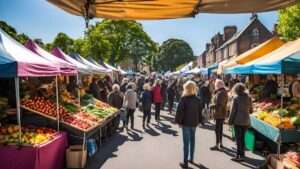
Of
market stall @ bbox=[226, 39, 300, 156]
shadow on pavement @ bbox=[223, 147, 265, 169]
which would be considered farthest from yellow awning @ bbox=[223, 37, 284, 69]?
shadow on pavement @ bbox=[223, 147, 265, 169]

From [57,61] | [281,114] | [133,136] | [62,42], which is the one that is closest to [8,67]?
[57,61]

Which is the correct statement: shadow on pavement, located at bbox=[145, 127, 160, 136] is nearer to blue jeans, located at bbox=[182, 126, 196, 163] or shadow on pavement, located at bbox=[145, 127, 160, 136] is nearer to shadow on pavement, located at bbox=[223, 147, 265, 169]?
shadow on pavement, located at bbox=[223, 147, 265, 169]

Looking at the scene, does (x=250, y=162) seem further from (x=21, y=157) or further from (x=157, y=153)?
Result: (x=21, y=157)

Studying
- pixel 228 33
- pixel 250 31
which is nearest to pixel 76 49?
pixel 228 33

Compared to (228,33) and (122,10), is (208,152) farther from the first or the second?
(228,33)

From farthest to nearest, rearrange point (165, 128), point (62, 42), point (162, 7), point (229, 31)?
point (62, 42)
point (229, 31)
point (165, 128)
point (162, 7)

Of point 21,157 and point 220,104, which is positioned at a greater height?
point 220,104

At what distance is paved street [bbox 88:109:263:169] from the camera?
9.25 metres

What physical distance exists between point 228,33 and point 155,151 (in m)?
56.6

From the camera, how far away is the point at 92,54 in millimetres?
50750

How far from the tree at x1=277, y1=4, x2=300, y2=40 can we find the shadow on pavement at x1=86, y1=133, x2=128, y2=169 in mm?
22955

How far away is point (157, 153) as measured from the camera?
10719 mm

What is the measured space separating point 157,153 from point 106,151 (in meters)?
1.53

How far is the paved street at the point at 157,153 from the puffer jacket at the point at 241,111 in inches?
39.6
